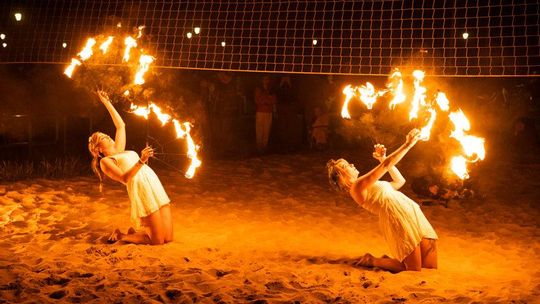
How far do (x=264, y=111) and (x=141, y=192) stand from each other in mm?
7712

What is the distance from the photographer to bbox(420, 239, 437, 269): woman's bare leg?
6.37 metres

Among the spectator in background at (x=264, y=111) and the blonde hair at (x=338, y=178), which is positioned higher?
the spectator in background at (x=264, y=111)

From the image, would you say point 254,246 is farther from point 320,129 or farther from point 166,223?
point 320,129

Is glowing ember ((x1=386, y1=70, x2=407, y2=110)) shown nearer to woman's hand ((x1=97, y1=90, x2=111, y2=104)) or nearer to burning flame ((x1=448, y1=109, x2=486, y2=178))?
burning flame ((x1=448, y1=109, x2=486, y2=178))

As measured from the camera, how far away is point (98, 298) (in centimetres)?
528

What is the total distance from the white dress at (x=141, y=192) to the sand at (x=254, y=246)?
44cm

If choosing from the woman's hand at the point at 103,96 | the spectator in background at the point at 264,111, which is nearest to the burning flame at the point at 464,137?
the woman's hand at the point at 103,96

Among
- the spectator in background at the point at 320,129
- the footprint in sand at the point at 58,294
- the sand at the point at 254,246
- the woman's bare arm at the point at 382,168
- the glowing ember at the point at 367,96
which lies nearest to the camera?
the footprint in sand at the point at 58,294

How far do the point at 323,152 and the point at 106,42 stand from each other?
19.8 ft

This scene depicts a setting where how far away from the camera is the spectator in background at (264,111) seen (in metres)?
14.6

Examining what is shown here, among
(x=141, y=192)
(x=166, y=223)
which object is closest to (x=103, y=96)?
(x=141, y=192)

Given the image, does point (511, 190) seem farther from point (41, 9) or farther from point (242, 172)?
point (41, 9)

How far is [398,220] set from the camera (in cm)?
631

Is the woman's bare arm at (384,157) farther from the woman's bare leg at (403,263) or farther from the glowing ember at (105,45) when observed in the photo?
the glowing ember at (105,45)
